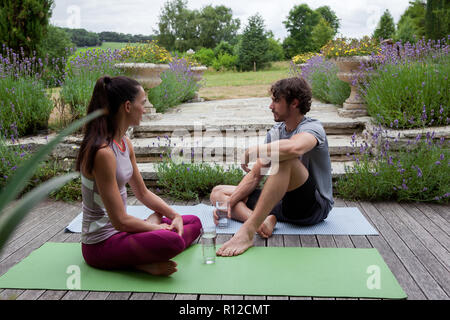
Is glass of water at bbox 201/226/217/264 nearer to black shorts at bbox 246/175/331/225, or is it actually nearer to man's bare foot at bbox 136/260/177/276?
man's bare foot at bbox 136/260/177/276

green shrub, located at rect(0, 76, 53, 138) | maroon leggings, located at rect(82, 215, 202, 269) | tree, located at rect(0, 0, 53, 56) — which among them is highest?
tree, located at rect(0, 0, 53, 56)

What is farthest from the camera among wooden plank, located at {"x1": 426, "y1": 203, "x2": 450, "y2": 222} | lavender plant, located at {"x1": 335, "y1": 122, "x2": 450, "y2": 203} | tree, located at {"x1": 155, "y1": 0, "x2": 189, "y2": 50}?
tree, located at {"x1": 155, "y1": 0, "x2": 189, "y2": 50}

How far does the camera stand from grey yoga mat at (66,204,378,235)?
2.92m

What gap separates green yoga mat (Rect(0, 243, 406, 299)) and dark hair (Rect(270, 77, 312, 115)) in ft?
3.11

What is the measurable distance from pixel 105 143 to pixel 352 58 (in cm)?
420

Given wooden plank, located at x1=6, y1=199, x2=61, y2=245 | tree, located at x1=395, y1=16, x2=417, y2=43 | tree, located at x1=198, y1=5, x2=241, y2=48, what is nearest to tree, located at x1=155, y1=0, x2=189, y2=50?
tree, located at x1=198, y1=5, x2=241, y2=48

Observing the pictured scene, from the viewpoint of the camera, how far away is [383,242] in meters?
2.75

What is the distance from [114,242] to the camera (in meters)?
2.27

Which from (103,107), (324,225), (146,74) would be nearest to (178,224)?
(103,107)

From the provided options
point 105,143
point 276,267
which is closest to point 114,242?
point 105,143

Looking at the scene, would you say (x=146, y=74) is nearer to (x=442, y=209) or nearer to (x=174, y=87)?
(x=174, y=87)

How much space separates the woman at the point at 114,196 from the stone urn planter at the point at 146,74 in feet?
11.2

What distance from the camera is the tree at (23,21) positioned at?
252 inches
